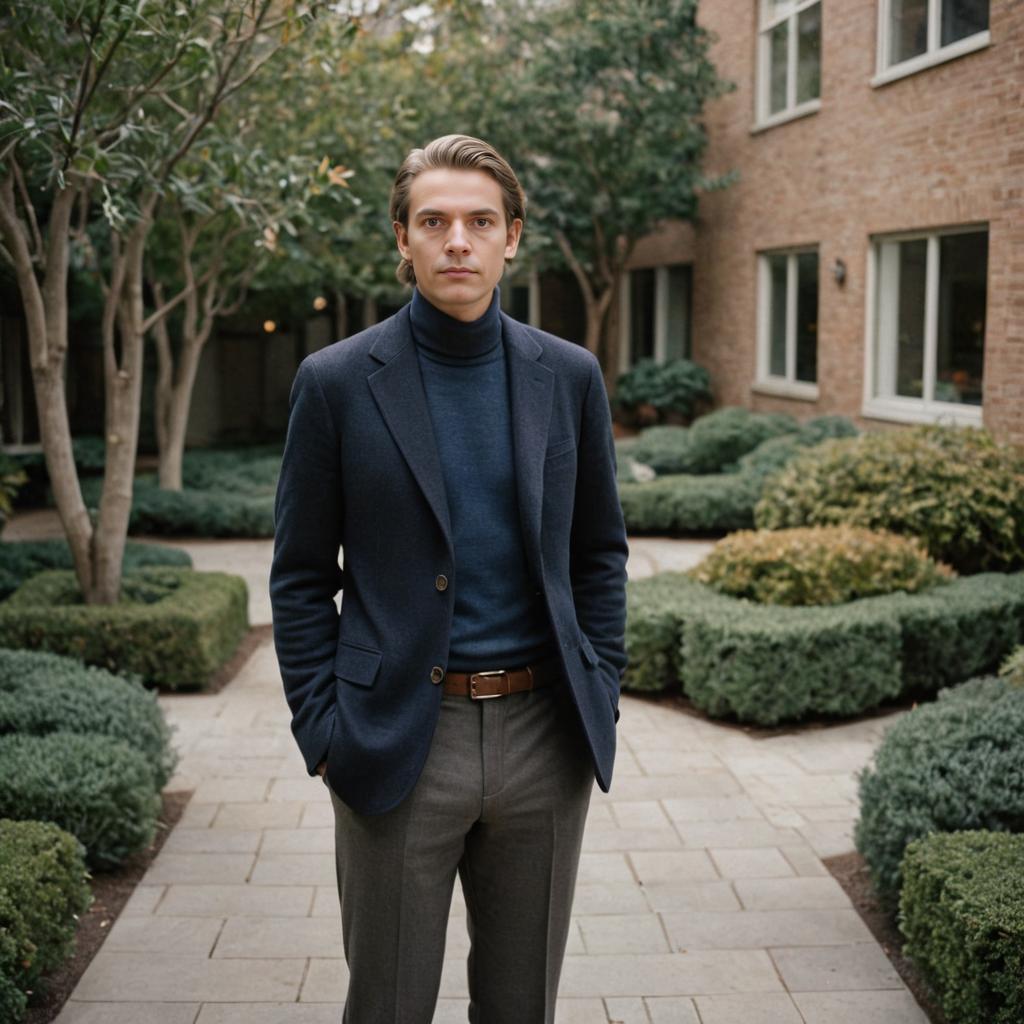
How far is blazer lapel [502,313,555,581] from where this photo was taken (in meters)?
2.28

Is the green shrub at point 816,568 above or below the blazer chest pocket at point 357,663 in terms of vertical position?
below

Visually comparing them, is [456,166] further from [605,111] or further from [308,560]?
[605,111]

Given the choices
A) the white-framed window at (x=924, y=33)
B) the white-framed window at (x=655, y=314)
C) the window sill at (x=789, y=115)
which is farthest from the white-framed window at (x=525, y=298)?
the white-framed window at (x=924, y=33)

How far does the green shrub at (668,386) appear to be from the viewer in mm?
16547

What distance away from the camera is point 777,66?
14.1 m

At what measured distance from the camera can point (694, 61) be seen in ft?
50.3

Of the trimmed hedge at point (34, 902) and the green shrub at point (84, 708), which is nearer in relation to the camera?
the trimmed hedge at point (34, 902)

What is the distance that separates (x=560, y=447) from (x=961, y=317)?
9008 mm

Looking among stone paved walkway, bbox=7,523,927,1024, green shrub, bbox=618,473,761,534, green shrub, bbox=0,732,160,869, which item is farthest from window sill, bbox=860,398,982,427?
green shrub, bbox=0,732,160,869

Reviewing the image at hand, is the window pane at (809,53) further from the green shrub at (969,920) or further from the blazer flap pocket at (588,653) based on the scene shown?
the blazer flap pocket at (588,653)

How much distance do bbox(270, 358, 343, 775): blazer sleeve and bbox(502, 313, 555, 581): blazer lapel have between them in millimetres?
334

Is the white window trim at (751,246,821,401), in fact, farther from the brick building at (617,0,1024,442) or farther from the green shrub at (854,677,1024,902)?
the green shrub at (854,677,1024,902)

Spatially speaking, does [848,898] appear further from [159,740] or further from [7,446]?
[7,446]

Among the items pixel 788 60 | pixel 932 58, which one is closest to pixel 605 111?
pixel 788 60
